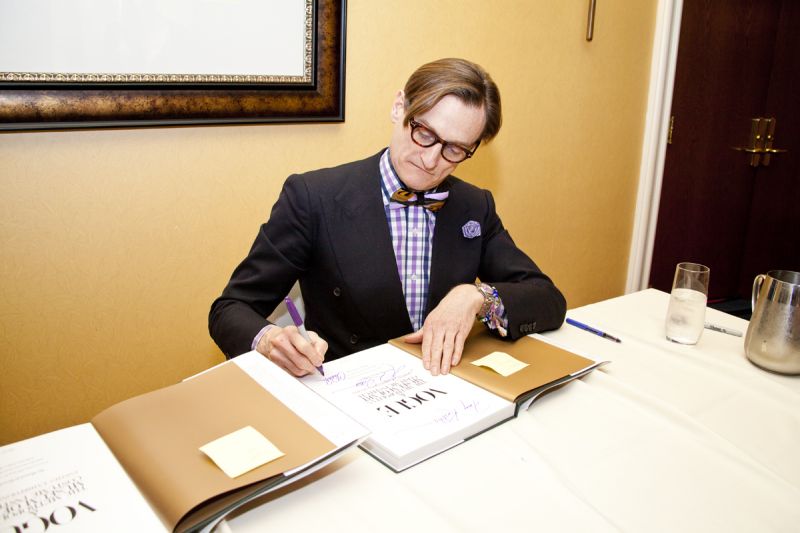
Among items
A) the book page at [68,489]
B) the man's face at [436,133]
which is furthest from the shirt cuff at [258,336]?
the man's face at [436,133]

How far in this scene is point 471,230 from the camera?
5.25 feet

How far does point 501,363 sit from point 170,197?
1.22 m

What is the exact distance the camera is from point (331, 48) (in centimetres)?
201

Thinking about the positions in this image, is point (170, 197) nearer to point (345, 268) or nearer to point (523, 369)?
point (345, 268)

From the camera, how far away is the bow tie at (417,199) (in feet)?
4.94

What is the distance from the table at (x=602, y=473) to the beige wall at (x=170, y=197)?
122 centimetres

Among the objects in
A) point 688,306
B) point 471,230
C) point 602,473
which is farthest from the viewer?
point 471,230

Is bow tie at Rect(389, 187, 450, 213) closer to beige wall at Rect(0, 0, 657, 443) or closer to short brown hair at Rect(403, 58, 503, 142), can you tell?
short brown hair at Rect(403, 58, 503, 142)

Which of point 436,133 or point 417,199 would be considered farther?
point 417,199

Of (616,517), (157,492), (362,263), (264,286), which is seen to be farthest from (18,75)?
(616,517)

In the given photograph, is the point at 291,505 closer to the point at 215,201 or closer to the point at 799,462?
the point at 799,462

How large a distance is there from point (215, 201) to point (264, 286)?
2.03 ft

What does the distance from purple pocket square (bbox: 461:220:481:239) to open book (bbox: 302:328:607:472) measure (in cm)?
39

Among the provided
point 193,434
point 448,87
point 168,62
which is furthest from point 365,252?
point 168,62
